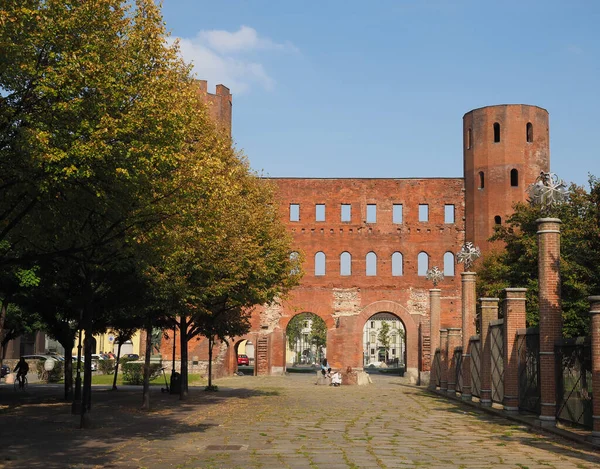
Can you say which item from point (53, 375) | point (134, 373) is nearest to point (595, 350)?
point (134, 373)

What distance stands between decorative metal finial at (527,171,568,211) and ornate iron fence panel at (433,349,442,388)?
14739 mm

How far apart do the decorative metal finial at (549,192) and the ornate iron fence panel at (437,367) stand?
14739mm

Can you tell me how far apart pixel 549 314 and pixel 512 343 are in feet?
11.4

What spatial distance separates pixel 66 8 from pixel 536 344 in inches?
497

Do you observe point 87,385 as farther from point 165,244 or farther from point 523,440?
point 523,440

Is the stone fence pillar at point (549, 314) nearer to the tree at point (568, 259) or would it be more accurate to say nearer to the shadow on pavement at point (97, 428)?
the tree at point (568, 259)

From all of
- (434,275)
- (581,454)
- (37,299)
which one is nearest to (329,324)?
(434,275)

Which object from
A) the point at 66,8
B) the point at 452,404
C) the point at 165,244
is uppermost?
the point at 66,8

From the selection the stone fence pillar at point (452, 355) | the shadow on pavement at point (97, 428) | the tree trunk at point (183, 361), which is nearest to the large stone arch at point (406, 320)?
the stone fence pillar at point (452, 355)

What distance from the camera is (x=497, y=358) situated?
840 inches

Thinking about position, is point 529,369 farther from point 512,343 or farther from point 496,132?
point 496,132

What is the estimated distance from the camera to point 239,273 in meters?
23.1

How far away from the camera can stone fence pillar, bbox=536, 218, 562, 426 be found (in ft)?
53.1

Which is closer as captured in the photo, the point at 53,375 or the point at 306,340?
the point at 53,375
